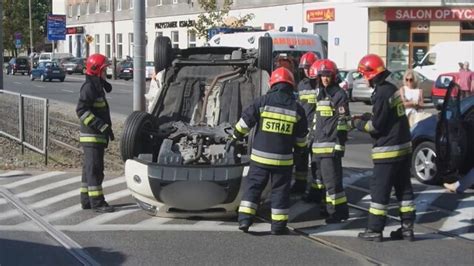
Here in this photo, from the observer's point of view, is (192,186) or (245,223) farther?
(192,186)

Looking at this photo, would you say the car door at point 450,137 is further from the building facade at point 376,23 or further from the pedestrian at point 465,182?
the building facade at point 376,23

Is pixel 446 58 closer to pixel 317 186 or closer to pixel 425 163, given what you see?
pixel 425 163

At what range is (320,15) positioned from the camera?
1608 inches

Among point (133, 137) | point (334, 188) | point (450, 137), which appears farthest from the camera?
point (450, 137)

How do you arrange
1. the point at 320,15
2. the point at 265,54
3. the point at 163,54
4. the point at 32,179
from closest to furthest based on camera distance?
the point at 265,54 → the point at 163,54 → the point at 32,179 → the point at 320,15

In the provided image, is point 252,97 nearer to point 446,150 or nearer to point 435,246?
point 446,150

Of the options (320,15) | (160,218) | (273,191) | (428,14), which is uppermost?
(320,15)

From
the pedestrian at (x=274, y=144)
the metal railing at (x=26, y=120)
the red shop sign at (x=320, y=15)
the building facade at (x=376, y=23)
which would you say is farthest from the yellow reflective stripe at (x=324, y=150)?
the red shop sign at (x=320, y=15)

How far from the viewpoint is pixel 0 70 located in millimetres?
18391

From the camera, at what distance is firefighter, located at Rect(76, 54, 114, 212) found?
8867 millimetres

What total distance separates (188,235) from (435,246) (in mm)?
2581

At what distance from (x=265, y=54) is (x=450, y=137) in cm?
274

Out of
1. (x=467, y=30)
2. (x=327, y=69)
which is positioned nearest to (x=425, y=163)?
(x=327, y=69)

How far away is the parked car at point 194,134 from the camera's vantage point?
26.9 ft
